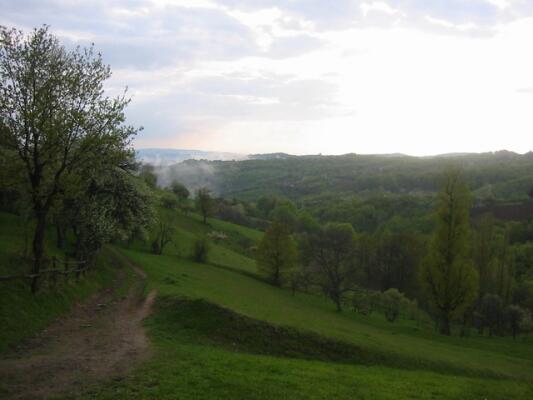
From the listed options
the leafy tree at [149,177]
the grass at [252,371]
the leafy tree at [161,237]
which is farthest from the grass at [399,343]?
the leafy tree at [149,177]

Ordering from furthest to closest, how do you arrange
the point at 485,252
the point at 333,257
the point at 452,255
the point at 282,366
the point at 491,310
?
the point at 485,252, the point at 491,310, the point at 333,257, the point at 452,255, the point at 282,366

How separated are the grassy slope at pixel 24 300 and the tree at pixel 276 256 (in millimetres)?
35561

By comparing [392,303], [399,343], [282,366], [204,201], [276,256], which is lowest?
[392,303]

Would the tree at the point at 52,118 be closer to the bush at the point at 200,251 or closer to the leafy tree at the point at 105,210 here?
the leafy tree at the point at 105,210

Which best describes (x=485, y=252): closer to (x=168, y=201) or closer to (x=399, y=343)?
(x=399, y=343)

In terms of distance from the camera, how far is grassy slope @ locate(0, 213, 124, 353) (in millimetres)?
18188

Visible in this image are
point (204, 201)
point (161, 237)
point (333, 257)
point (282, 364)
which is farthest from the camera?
point (204, 201)

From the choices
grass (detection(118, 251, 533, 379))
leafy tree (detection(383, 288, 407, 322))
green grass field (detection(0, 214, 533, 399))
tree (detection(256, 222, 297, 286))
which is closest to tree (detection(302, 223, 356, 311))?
leafy tree (detection(383, 288, 407, 322))

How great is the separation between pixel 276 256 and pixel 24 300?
47.3 m

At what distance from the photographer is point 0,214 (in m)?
41.8

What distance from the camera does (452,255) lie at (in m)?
43.7

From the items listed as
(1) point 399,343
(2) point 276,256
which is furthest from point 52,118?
(2) point 276,256

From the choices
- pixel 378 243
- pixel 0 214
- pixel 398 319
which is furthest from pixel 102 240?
pixel 378 243

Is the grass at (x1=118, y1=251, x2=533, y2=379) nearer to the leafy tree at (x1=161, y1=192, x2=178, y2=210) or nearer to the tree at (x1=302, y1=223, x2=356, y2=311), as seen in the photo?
the tree at (x1=302, y1=223, x2=356, y2=311)
